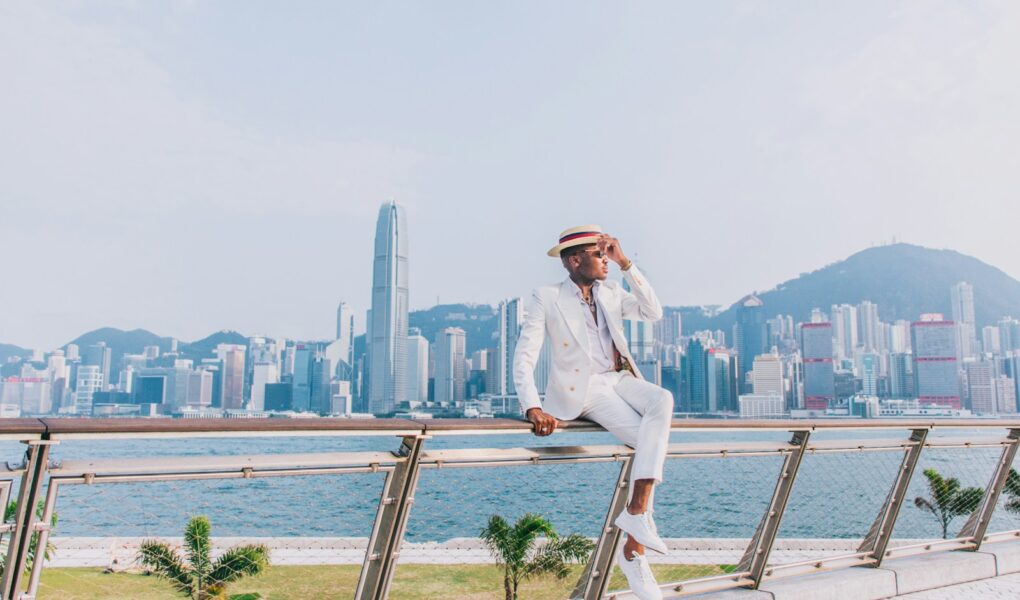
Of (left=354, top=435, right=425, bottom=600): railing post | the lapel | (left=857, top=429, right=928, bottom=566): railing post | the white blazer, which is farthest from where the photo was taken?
(left=857, top=429, right=928, bottom=566): railing post

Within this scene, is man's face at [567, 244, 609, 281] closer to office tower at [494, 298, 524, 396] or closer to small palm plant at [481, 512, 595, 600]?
small palm plant at [481, 512, 595, 600]

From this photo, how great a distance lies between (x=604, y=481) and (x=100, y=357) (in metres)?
183

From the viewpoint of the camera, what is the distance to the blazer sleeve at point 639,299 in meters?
3.56

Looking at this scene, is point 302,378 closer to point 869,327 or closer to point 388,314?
point 388,314

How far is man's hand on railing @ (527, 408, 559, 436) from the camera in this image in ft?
9.97

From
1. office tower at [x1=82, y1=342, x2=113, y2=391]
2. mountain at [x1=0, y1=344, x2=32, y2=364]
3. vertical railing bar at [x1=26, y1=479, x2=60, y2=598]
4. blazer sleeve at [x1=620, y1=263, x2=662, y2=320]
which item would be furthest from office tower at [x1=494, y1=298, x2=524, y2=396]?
vertical railing bar at [x1=26, y1=479, x2=60, y2=598]

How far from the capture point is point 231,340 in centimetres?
18688

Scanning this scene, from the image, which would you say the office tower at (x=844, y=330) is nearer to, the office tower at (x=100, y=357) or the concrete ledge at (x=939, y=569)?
the office tower at (x=100, y=357)

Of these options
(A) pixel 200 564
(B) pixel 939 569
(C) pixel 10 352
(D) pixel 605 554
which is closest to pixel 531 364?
(D) pixel 605 554

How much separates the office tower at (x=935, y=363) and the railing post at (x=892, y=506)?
463 ft

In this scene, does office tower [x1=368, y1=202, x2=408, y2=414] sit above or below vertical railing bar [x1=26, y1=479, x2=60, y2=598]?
above

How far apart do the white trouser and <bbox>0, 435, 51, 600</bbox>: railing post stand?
2.07m

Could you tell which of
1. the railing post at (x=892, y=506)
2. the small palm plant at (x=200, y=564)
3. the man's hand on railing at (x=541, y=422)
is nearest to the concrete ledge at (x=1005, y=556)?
the railing post at (x=892, y=506)

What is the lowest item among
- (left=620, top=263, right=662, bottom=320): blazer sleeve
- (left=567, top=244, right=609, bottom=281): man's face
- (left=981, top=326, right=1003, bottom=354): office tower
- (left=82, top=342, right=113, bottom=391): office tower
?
(left=620, top=263, right=662, bottom=320): blazer sleeve
